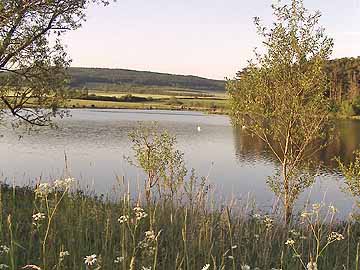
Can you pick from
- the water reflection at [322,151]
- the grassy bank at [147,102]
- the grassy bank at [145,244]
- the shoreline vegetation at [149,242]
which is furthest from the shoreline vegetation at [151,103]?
Answer: the grassy bank at [145,244]

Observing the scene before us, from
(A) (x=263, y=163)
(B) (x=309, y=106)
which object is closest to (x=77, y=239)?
(B) (x=309, y=106)

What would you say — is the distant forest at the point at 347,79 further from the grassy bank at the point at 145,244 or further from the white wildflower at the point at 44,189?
the white wildflower at the point at 44,189

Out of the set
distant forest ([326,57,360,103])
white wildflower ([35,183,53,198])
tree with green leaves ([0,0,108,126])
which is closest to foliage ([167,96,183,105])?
distant forest ([326,57,360,103])

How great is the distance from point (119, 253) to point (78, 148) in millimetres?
38714

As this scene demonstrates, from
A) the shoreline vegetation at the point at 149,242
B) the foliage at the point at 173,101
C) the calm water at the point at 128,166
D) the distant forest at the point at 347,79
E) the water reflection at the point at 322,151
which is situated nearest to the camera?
the shoreline vegetation at the point at 149,242

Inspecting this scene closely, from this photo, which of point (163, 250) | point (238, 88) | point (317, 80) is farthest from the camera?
point (238, 88)

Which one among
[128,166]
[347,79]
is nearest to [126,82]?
[347,79]

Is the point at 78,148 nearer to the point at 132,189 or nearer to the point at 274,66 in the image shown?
the point at 132,189

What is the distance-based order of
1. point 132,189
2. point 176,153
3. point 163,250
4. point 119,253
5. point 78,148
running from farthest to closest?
point 78,148, point 132,189, point 176,153, point 163,250, point 119,253

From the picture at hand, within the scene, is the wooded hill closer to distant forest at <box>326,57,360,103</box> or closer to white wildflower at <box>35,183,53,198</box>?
distant forest at <box>326,57,360,103</box>

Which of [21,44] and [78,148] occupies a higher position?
[21,44]

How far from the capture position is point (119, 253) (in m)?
5.32

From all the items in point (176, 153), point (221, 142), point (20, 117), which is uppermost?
point (20, 117)

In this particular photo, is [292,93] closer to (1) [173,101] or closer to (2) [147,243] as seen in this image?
(2) [147,243]
